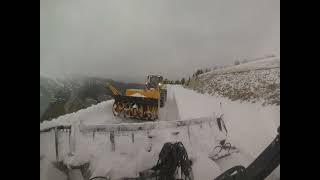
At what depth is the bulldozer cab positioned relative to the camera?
2.17 metres

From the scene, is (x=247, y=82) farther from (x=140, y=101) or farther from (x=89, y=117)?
(x=89, y=117)

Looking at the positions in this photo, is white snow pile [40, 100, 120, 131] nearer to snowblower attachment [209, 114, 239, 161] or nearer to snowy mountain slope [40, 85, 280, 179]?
snowy mountain slope [40, 85, 280, 179]

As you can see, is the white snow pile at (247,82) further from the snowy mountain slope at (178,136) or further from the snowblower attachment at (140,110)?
Answer: the snowblower attachment at (140,110)

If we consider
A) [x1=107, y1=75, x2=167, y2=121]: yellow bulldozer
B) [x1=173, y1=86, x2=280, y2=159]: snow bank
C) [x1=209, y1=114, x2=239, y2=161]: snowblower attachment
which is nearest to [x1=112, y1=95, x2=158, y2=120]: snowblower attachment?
[x1=107, y1=75, x2=167, y2=121]: yellow bulldozer

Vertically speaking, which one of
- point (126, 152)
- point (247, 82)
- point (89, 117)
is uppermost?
point (247, 82)

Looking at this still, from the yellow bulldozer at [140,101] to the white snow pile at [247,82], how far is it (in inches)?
8.1

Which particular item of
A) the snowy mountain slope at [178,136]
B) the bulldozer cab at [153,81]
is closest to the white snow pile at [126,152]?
the snowy mountain slope at [178,136]

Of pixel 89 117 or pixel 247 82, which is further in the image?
pixel 247 82

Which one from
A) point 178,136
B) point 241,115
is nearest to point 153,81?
point 178,136

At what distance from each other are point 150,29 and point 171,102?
43 cm

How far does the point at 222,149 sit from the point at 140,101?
0.54 metres

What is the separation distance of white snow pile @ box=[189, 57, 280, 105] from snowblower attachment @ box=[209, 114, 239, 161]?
170 mm

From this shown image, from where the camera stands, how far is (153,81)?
7.14 feet
